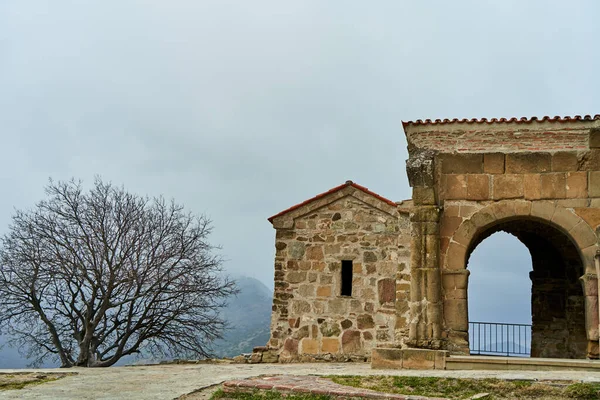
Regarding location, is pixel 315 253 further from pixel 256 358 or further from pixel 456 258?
pixel 456 258

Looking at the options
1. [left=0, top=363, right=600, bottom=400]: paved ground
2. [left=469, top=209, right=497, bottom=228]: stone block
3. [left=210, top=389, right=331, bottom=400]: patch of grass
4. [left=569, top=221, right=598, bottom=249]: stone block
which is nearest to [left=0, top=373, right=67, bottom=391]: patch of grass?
[left=0, top=363, right=600, bottom=400]: paved ground

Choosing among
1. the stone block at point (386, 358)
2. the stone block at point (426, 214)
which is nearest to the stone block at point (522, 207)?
the stone block at point (426, 214)

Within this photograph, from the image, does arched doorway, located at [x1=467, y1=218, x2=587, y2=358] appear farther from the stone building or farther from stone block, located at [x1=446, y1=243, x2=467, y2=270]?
stone block, located at [x1=446, y1=243, x2=467, y2=270]

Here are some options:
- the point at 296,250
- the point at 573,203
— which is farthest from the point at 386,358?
the point at 296,250

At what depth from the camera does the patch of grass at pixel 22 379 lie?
8.68 metres

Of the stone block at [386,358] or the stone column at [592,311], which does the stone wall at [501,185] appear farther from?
the stone block at [386,358]

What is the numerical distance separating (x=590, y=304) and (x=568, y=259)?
4.67 meters

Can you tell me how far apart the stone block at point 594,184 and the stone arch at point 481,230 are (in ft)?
1.71

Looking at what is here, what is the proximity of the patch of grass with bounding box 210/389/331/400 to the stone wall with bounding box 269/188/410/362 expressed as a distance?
20.7 feet

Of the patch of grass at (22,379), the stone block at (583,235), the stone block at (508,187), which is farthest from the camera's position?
the stone block at (508,187)

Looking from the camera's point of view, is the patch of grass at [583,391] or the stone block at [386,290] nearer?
the patch of grass at [583,391]

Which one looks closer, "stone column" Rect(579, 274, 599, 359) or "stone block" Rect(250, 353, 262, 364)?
"stone column" Rect(579, 274, 599, 359)

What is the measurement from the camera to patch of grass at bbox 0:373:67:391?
8.68 m

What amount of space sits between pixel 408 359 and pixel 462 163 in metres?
3.69
